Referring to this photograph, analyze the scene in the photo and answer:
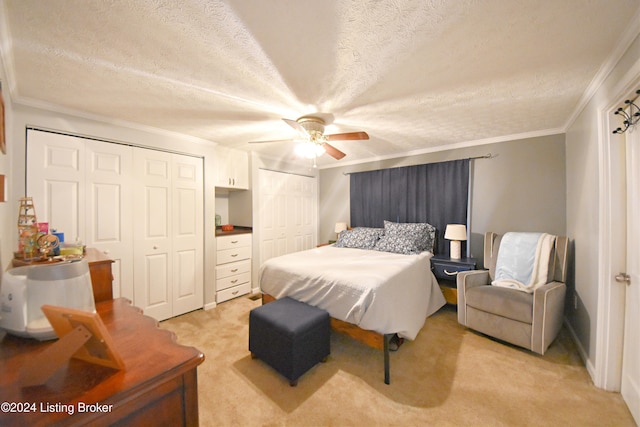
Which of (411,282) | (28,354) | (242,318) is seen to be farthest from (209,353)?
(411,282)

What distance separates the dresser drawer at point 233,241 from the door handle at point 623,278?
375 cm

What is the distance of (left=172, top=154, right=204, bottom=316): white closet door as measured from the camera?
2.97 m

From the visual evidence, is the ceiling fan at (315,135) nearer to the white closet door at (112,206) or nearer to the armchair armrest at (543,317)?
the white closet door at (112,206)

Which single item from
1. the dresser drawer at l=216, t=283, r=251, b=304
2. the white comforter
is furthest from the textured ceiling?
the dresser drawer at l=216, t=283, r=251, b=304

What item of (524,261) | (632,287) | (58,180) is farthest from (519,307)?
(58,180)

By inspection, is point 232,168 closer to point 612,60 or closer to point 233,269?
point 233,269

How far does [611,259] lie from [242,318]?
132 inches

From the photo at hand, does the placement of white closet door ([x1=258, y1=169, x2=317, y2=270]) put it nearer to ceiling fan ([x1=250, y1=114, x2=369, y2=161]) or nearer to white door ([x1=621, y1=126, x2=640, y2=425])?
ceiling fan ([x1=250, y1=114, x2=369, y2=161])

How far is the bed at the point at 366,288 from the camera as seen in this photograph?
1.93m

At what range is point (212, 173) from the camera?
3.30 metres

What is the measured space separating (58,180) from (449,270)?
13.8ft

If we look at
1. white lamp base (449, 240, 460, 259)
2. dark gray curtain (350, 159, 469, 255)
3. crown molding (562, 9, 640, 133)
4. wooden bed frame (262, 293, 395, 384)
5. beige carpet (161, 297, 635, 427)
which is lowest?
beige carpet (161, 297, 635, 427)

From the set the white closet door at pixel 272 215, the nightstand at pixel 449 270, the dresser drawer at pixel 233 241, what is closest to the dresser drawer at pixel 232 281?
the white closet door at pixel 272 215

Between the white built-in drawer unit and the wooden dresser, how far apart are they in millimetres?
2527
